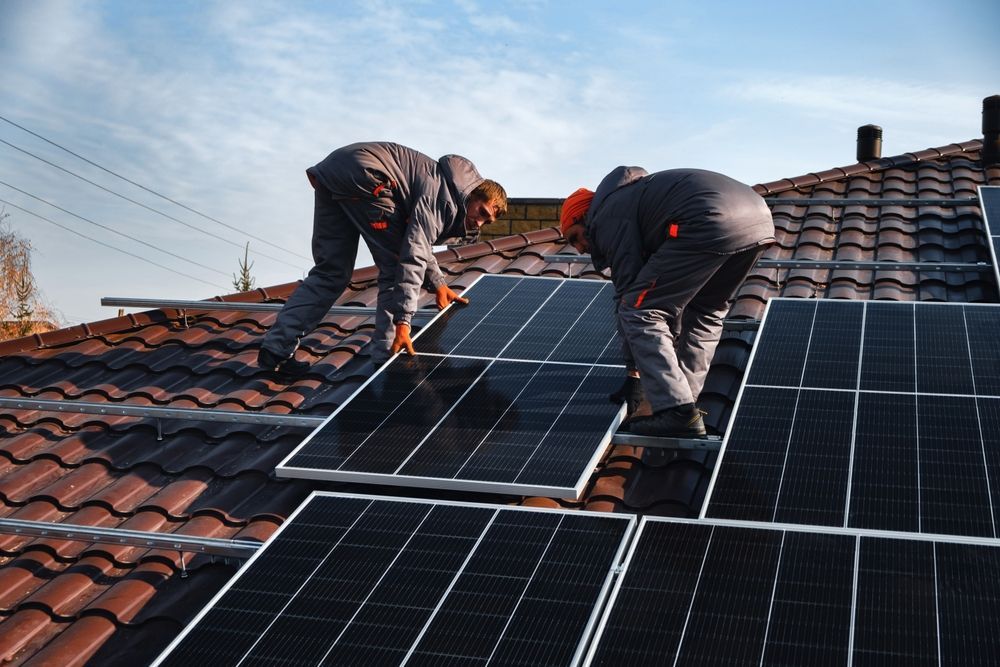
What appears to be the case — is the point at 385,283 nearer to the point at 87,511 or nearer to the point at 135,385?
the point at 135,385

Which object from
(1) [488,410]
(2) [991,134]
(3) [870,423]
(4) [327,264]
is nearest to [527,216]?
(2) [991,134]

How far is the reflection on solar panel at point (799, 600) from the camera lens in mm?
4023

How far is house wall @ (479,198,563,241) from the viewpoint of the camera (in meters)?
15.7

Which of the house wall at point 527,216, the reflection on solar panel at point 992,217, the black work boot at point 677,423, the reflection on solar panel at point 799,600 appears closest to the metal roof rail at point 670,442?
the black work boot at point 677,423

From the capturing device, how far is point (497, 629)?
172 inches

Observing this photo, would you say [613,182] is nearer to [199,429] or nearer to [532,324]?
[532,324]

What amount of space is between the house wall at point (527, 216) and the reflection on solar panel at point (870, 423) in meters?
8.58

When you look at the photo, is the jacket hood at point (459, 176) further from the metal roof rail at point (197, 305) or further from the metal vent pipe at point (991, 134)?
the metal vent pipe at point (991, 134)

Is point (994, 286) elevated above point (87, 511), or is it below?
above

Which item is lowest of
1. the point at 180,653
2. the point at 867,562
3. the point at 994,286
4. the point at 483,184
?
the point at 180,653

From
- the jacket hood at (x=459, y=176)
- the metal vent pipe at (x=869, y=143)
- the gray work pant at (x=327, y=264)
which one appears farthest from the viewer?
the metal vent pipe at (x=869, y=143)

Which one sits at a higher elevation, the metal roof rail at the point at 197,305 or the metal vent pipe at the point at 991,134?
the metal vent pipe at the point at 991,134

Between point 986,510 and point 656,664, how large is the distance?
1.85 meters

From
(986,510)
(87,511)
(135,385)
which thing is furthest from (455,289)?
(986,510)
